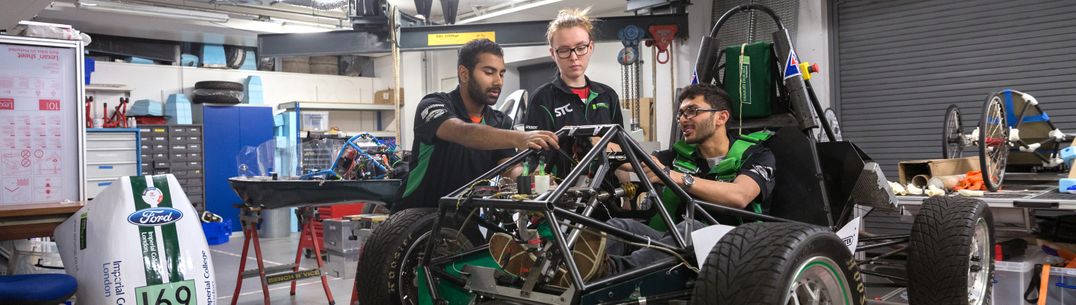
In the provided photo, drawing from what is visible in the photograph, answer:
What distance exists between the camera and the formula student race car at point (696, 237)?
6.23ft

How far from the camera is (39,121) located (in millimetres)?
3328

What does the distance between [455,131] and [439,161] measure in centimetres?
19

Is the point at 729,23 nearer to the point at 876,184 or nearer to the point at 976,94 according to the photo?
the point at 976,94

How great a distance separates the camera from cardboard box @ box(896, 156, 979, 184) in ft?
14.9

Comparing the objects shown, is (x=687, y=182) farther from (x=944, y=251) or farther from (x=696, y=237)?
(x=944, y=251)

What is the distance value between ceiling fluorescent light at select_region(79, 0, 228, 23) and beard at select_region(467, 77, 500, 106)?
7.48 m

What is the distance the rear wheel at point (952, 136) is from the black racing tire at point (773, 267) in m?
3.34

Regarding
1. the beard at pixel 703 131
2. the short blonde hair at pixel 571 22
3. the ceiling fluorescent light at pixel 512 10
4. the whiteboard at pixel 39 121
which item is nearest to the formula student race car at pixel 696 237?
the beard at pixel 703 131

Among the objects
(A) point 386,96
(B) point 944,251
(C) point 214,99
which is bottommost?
(B) point 944,251

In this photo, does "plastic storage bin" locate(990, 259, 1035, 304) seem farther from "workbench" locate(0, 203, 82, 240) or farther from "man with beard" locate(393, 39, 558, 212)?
"workbench" locate(0, 203, 82, 240)

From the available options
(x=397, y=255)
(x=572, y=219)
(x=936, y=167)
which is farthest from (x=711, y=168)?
(x=936, y=167)

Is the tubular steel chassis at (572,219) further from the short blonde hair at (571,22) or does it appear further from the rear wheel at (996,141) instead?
the rear wheel at (996,141)

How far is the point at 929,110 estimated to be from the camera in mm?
6312

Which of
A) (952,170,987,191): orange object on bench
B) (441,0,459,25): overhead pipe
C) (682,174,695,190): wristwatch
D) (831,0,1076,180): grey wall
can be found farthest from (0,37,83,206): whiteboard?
(831,0,1076,180): grey wall
